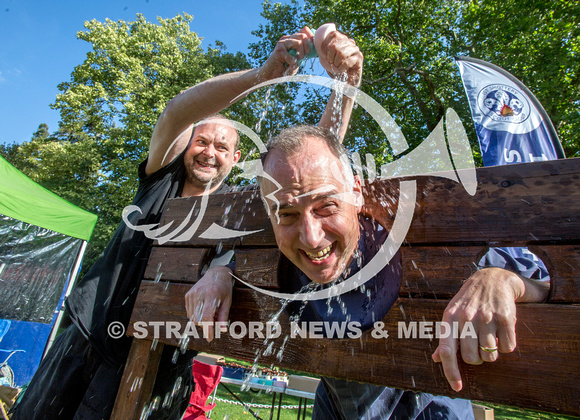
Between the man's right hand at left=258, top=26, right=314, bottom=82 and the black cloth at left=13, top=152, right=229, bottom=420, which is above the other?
the man's right hand at left=258, top=26, right=314, bottom=82

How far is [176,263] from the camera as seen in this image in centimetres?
204

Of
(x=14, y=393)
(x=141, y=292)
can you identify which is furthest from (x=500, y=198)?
(x=14, y=393)

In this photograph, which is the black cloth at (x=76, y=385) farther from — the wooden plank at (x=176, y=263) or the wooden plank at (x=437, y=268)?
the wooden plank at (x=437, y=268)

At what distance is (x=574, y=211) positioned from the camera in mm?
1174

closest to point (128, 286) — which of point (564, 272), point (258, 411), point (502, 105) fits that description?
point (564, 272)

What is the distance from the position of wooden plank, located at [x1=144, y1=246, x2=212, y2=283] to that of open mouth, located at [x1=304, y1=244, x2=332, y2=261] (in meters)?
0.63

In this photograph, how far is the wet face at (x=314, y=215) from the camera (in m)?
1.66

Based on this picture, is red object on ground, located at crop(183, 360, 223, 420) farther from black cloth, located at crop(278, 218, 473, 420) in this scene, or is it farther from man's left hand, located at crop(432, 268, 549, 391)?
man's left hand, located at crop(432, 268, 549, 391)

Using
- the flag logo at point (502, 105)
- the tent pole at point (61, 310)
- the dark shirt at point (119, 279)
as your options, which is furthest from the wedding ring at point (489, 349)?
the tent pole at point (61, 310)

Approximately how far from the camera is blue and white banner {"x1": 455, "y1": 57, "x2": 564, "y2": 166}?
14.8 ft

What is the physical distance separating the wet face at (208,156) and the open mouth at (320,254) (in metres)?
1.30

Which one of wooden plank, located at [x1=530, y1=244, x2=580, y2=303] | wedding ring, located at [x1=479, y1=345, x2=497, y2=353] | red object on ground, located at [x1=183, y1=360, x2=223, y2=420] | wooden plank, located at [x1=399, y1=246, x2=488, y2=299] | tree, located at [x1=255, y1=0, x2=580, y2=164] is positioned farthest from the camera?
tree, located at [x1=255, y1=0, x2=580, y2=164]

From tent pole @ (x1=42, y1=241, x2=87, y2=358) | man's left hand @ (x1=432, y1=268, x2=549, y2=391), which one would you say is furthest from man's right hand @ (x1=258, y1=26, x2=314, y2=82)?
tent pole @ (x1=42, y1=241, x2=87, y2=358)

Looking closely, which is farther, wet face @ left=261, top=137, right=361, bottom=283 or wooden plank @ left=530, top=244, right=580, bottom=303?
wet face @ left=261, top=137, right=361, bottom=283
